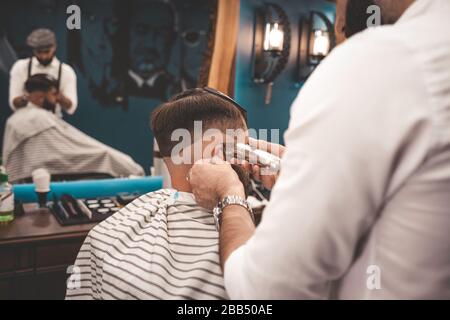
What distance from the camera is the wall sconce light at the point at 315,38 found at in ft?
12.2

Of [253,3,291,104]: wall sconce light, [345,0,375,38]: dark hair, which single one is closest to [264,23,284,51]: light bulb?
[253,3,291,104]: wall sconce light

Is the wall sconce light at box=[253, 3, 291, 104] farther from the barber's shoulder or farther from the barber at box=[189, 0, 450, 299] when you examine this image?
the barber at box=[189, 0, 450, 299]

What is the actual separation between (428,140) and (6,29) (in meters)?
2.28

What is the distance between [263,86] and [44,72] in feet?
6.14

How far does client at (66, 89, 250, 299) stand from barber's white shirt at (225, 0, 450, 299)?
47 centimetres

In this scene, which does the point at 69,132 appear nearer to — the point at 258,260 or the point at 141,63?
the point at 141,63

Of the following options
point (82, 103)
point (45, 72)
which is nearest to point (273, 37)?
point (82, 103)

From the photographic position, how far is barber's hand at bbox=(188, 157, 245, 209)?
117 cm

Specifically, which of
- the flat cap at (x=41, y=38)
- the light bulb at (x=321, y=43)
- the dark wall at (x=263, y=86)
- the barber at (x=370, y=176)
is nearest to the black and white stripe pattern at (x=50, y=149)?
the flat cap at (x=41, y=38)

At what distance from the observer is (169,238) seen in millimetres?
1356

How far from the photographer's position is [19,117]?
2467mm

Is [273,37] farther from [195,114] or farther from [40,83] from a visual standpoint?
[195,114]

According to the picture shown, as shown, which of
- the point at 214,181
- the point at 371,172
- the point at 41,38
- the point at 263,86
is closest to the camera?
the point at 371,172

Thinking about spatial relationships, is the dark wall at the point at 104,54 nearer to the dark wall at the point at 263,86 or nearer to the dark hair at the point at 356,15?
the dark wall at the point at 263,86
